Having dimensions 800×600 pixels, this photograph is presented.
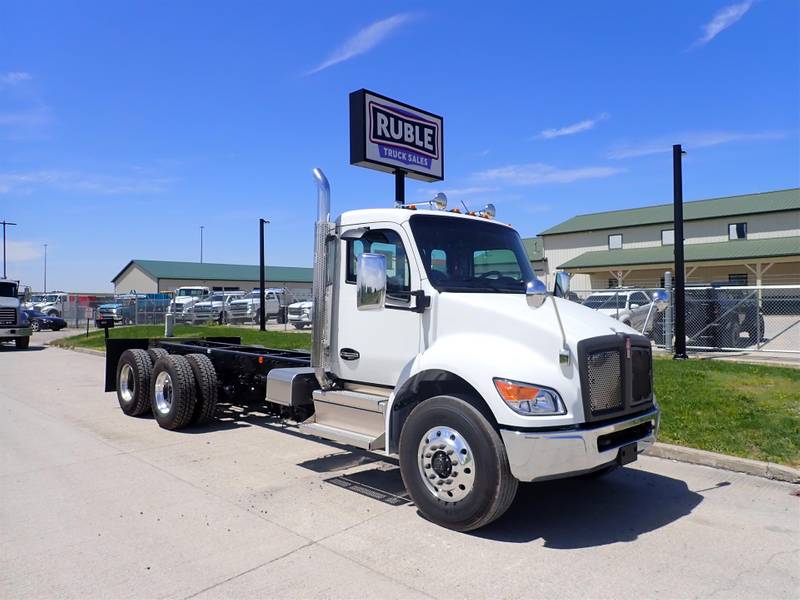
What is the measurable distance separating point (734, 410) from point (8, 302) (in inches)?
968

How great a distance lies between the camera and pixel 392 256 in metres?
5.38

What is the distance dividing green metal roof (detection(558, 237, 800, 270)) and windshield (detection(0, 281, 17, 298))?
113 ft

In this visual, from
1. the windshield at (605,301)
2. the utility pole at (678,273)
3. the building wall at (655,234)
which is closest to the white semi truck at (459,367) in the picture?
the utility pole at (678,273)

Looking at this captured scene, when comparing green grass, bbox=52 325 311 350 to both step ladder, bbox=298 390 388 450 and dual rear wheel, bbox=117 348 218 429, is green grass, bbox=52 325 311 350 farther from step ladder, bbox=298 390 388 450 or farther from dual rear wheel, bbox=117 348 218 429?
step ladder, bbox=298 390 388 450

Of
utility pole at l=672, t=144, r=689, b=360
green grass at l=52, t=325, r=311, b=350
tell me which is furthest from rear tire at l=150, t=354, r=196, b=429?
utility pole at l=672, t=144, r=689, b=360

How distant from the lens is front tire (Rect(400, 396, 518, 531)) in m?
4.24

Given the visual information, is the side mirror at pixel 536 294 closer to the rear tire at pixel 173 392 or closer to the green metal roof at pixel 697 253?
the rear tire at pixel 173 392

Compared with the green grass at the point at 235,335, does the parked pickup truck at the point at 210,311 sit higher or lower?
higher

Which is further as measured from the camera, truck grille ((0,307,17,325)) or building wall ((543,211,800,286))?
building wall ((543,211,800,286))

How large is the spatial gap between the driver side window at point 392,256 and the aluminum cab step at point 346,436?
4.11ft

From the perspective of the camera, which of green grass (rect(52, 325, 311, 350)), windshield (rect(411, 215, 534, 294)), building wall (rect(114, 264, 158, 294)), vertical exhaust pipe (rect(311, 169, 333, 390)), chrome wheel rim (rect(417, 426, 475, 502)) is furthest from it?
building wall (rect(114, 264, 158, 294))

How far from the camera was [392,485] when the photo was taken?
226 inches

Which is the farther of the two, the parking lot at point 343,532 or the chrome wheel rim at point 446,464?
the chrome wheel rim at point 446,464

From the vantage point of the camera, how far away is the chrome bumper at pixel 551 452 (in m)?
4.08
